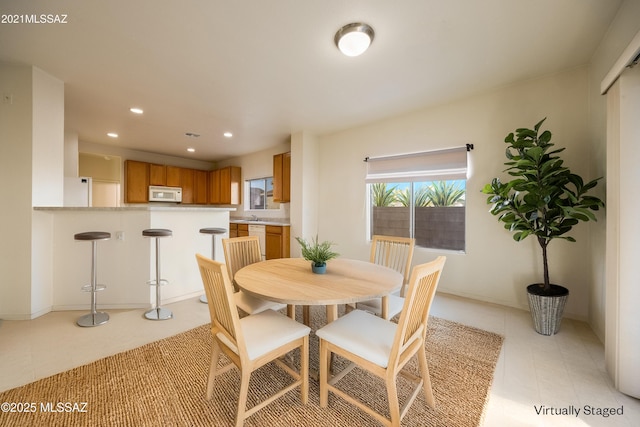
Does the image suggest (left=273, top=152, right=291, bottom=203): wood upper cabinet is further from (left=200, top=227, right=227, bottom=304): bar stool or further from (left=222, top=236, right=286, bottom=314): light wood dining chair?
(left=222, top=236, right=286, bottom=314): light wood dining chair

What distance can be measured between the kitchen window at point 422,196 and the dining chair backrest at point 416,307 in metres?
2.33

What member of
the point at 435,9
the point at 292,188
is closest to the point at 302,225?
the point at 292,188

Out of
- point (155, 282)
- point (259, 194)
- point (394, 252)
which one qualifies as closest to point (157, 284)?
point (155, 282)

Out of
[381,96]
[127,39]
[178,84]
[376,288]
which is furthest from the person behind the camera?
[381,96]

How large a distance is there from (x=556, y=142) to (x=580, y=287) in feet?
4.92

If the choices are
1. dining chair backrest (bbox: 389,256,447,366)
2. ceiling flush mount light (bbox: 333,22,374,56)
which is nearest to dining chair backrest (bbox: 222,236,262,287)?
dining chair backrest (bbox: 389,256,447,366)

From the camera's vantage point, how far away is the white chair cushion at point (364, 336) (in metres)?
1.26

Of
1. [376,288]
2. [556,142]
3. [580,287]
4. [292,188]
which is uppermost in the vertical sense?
[556,142]

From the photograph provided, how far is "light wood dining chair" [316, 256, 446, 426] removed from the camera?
1.17 m

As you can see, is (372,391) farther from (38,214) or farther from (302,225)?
(38,214)

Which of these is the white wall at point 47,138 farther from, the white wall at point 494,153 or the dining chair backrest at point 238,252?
the white wall at point 494,153

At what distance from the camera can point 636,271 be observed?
60.0 inches

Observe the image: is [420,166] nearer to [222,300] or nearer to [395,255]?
[395,255]

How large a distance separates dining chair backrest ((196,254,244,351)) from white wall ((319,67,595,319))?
294 cm
